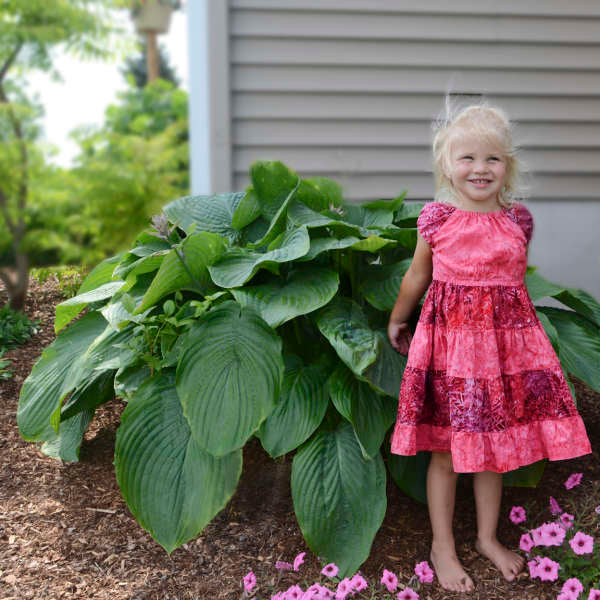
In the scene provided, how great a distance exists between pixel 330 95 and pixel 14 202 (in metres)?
6.11

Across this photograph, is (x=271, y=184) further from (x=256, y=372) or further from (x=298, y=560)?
(x=298, y=560)

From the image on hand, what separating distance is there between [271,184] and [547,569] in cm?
131

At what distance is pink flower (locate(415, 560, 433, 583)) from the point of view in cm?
163

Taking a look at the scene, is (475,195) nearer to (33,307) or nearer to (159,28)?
(33,307)

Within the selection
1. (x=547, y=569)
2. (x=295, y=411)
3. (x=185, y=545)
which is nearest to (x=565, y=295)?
(x=547, y=569)

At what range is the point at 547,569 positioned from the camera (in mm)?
1618

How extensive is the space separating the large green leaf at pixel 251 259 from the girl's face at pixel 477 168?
41 centimetres

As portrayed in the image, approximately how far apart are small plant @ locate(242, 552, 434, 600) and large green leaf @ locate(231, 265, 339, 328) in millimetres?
594

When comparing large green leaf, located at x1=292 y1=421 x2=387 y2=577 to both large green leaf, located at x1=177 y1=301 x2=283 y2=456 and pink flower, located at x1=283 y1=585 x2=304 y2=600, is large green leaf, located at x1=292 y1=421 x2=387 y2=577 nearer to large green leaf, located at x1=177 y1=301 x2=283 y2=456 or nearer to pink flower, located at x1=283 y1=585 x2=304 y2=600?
pink flower, located at x1=283 y1=585 x2=304 y2=600

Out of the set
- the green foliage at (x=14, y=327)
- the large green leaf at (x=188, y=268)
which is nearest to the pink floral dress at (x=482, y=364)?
the large green leaf at (x=188, y=268)

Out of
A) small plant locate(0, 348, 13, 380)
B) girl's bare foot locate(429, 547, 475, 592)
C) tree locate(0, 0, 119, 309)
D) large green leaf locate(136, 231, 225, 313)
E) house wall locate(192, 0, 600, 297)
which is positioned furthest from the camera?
tree locate(0, 0, 119, 309)

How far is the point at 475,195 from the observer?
1635 millimetres

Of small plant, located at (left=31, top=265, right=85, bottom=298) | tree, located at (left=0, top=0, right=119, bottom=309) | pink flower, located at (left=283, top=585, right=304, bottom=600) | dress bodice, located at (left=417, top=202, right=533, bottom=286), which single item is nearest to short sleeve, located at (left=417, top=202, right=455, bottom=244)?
dress bodice, located at (left=417, top=202, right=533, bottom=286)

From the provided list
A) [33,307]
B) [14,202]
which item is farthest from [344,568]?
[14,202]
